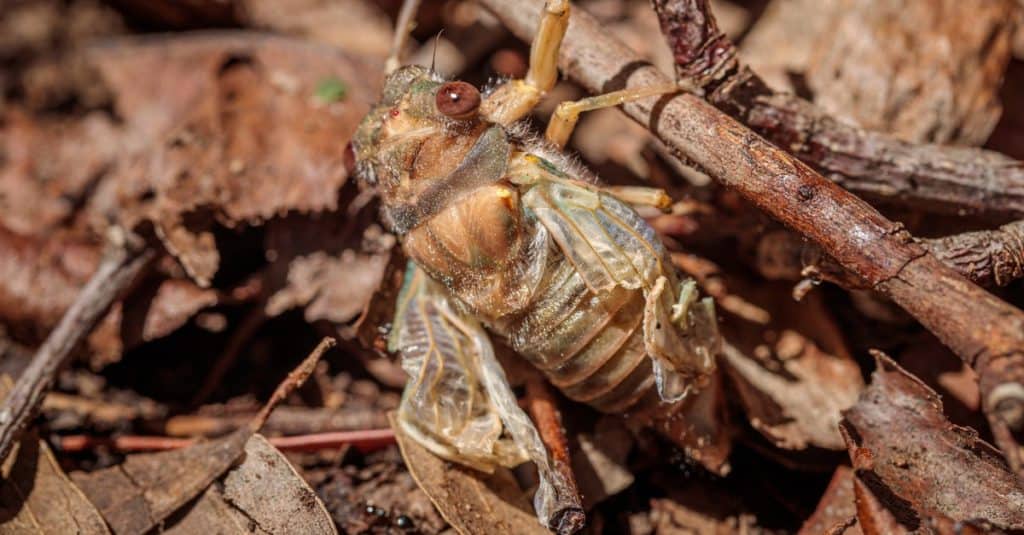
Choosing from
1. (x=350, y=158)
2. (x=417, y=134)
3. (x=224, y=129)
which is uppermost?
(x=417, y=134)

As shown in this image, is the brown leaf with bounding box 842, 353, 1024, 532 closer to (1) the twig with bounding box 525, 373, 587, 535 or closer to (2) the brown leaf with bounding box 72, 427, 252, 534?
(1) the twig with bounding box 525, 373, 587, 535

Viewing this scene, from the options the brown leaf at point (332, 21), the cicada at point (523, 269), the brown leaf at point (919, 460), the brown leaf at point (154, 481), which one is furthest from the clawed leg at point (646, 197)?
the brown leaf at point (332, 21)

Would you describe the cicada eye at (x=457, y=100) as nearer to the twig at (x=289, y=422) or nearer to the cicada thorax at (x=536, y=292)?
the cicada thorax at (x=536, y=292)

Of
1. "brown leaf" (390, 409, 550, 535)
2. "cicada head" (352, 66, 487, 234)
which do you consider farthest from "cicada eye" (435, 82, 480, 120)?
"brown leaf" (390, 409, 550, 535)

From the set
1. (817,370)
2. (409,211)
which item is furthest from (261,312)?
(817,370)

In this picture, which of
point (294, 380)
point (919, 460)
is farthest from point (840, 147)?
point (294, 380)

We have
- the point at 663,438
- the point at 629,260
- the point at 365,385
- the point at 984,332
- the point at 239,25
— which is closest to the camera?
the point at 984,332

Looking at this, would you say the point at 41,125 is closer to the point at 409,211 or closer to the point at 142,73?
the point at 142,73

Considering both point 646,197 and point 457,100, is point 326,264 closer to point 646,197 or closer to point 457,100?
point 457,100
